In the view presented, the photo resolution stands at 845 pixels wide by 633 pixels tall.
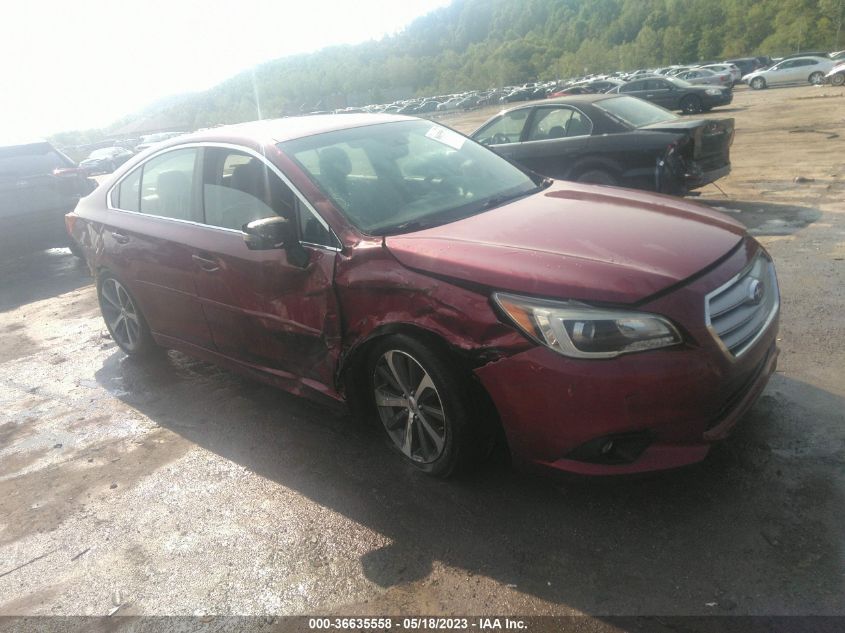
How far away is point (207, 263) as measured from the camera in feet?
13.1

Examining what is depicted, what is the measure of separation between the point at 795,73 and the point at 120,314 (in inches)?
1467

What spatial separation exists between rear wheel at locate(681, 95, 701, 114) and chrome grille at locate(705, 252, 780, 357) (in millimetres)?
23134

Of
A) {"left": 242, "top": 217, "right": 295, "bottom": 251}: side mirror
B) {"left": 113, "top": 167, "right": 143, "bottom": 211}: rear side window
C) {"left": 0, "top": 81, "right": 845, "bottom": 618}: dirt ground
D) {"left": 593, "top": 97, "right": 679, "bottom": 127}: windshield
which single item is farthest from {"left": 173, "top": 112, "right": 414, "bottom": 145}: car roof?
{"left": 593, "top": 97, "right": 679, "bottom": 127}: windshield

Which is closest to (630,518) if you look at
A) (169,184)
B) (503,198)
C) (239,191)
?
(503,198)

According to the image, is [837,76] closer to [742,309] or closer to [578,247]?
[742,309]

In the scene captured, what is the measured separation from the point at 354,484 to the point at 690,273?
1821mm

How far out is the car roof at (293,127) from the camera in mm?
3915

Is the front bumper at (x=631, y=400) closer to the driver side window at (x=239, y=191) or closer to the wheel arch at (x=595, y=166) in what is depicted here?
the driver side window at (x=239, y=191)

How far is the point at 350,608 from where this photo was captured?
8.25 feet

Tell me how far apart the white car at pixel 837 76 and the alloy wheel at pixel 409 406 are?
110 feet

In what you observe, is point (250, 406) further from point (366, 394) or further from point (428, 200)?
point (428, 200)

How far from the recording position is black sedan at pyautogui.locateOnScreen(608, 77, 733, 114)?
23.4 meters

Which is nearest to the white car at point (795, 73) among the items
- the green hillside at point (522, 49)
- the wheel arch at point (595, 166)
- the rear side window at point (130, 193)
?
the green hillside at point (522, 49)

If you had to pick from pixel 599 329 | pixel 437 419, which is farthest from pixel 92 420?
pixel 599 329
